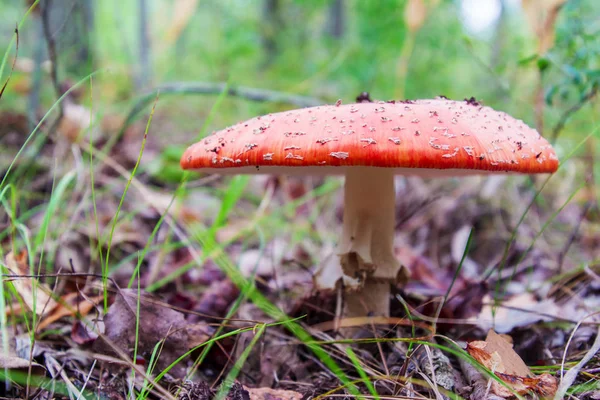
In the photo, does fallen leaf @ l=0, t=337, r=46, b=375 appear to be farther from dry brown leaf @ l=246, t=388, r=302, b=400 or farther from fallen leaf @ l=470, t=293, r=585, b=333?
fallen leaf @ l=470, t=293, r=585, b=333

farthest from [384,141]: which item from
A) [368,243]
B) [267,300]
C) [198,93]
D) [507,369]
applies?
[198,93]

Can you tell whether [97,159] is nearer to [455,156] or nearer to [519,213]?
[455,156]

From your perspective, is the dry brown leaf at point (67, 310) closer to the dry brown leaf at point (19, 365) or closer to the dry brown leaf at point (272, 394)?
the dry brown leaf at point (19, 365)

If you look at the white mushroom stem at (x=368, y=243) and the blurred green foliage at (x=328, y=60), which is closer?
the white mushroom stem at (x=368, y=243)

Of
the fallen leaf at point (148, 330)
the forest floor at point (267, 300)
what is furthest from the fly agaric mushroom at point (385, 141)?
the fallen leaf at point (148, 330)

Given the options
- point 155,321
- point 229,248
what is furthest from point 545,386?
point 229,248

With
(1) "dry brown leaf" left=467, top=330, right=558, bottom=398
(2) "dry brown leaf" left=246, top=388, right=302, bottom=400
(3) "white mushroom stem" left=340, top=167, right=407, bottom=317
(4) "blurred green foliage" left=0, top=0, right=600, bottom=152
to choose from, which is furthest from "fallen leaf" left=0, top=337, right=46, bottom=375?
(4) "blurred green foliage" left=0, top=0, right=600, bottom=152
